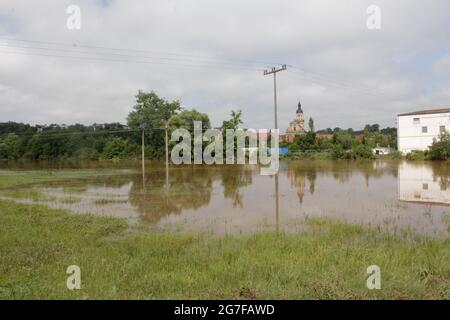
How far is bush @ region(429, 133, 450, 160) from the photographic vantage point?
123 ft

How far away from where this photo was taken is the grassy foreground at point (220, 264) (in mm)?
4531

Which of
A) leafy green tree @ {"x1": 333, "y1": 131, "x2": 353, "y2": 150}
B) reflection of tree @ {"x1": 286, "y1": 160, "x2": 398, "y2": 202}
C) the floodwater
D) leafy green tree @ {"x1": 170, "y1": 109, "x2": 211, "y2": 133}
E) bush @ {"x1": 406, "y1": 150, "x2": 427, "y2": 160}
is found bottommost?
the floodwater

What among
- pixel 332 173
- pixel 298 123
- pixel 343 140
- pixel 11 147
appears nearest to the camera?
pixel 332 173

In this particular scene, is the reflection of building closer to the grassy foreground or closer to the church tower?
the grassy foreground

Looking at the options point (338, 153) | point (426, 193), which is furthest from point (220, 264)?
point (338, 153)

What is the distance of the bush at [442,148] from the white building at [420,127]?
221 inches

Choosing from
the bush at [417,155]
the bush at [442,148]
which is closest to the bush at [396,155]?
the bush at [417,155]

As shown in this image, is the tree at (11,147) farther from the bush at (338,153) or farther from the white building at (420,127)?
the white building at (420,127)

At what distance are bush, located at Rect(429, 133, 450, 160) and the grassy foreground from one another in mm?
36619

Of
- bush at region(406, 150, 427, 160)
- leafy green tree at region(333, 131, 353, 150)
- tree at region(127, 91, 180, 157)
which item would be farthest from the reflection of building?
tree at region(127, 91, 180, 157)

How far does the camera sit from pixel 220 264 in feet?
18.5

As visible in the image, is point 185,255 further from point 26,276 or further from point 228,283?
point 26,276

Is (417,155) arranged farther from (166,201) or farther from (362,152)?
(166,201)

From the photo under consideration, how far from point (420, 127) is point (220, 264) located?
50.0 metres
